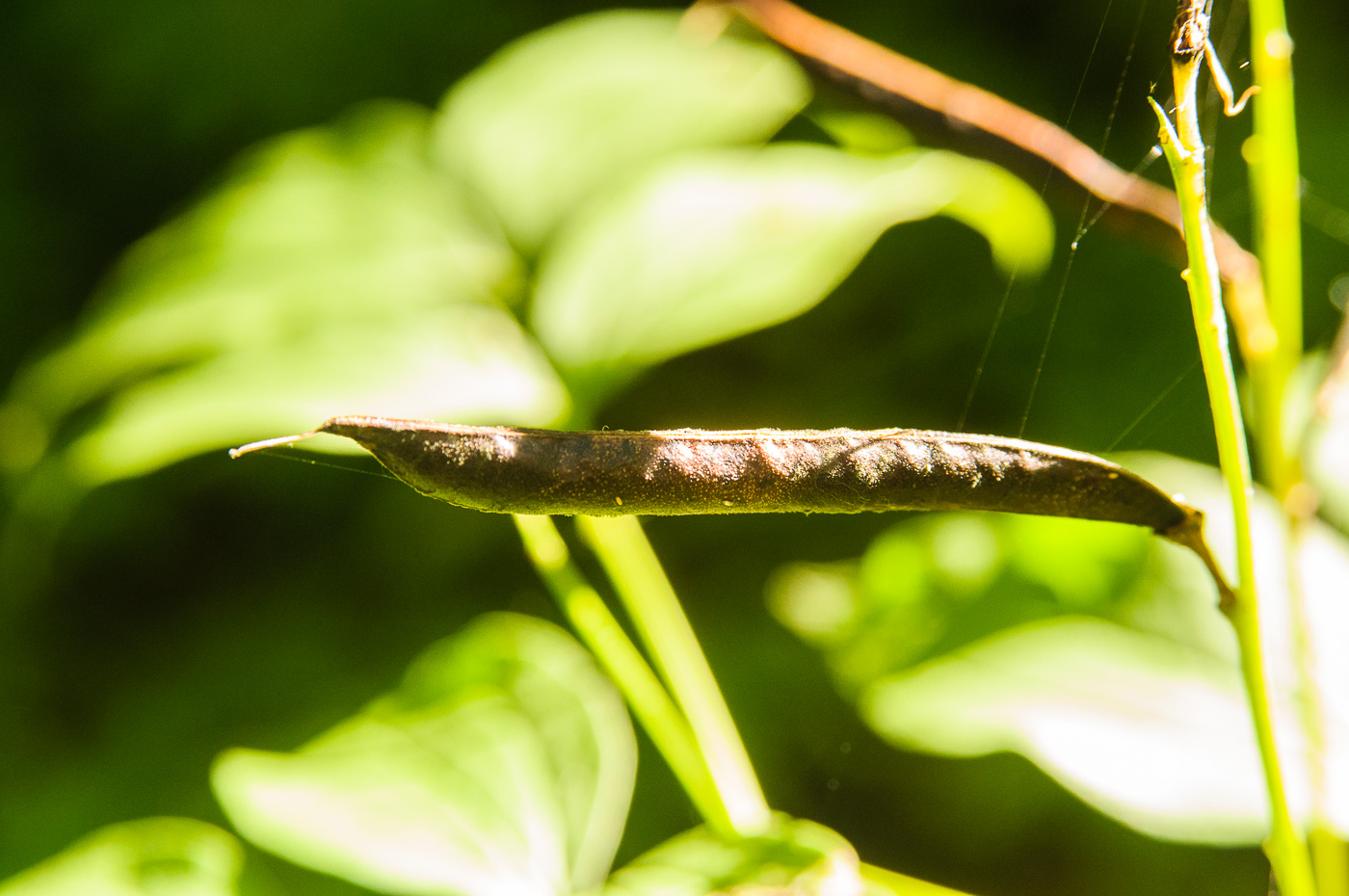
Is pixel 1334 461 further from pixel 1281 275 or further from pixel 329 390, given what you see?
pixel 329 390

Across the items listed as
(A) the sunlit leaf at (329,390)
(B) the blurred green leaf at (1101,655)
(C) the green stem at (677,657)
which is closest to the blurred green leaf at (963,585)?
(B) the blurred green leaf at (1101,655)

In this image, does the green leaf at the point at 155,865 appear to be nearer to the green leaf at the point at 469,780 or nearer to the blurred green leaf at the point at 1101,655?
the green leaf at the point at 469,780

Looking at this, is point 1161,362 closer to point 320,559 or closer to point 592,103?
point 592,103

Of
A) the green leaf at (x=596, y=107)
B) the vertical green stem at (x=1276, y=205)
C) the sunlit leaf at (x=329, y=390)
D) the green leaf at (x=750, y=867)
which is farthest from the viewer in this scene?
the green leaf at (x=596, y=107)

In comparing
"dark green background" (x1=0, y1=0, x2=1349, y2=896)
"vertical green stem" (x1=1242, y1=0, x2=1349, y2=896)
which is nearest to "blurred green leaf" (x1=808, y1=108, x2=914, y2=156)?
"dark green background" (x1=0, y1=0, x2=1349, y2=896)

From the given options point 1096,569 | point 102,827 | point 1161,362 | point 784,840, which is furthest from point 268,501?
point 1161,362

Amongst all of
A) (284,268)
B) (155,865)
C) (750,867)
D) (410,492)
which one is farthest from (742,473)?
(410,492)
